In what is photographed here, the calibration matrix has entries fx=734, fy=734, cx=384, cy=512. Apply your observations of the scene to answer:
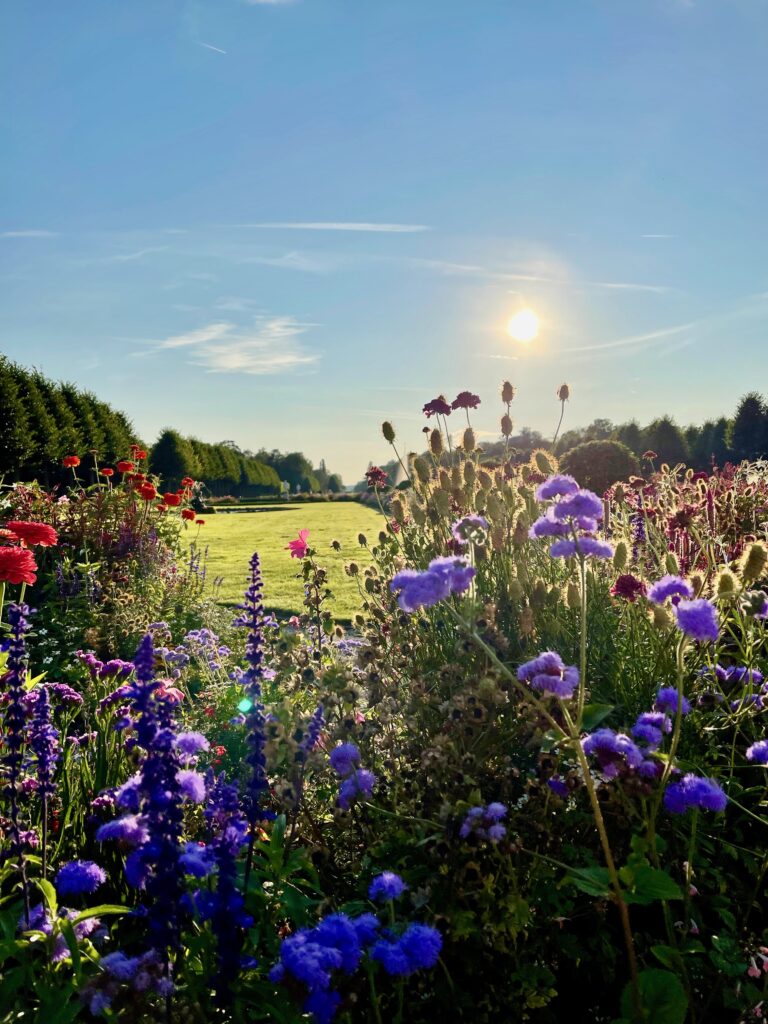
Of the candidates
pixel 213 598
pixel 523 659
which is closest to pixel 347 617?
pixel 213 598

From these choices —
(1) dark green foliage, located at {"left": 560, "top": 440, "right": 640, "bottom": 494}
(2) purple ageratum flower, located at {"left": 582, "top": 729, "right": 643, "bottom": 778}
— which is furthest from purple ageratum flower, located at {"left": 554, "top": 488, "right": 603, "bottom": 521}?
(1) dark green foliage, located at {"left": 560, "top": 440, "right": 640, "bottom": 494}

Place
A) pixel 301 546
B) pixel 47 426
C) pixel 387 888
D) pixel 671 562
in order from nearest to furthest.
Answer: pixel 387 888 < pixel 671 562 < pixel 301 546 < pixel 47 426

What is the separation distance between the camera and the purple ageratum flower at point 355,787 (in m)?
2.29

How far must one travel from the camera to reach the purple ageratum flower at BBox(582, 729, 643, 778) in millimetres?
2029

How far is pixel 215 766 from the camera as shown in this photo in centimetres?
392

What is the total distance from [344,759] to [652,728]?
952mm

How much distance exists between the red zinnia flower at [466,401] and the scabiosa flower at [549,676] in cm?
285

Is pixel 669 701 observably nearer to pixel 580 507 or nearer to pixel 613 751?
pixel 613 751

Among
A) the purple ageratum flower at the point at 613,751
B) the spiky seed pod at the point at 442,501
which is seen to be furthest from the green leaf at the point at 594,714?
the spiky seed pod at the point at 442,501

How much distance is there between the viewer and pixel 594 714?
2.14m

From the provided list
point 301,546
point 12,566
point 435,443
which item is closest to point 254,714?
point 12,566

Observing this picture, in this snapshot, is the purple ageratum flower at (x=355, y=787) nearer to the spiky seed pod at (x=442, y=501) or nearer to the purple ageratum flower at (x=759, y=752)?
the purple ageratum flower at (x=759, y=752)

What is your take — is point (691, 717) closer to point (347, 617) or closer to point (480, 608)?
point (480, 608)

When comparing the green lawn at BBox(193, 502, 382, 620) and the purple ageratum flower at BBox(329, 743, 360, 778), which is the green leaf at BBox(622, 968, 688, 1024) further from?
the green lawn at BBox(193, 502, 382, 620)
